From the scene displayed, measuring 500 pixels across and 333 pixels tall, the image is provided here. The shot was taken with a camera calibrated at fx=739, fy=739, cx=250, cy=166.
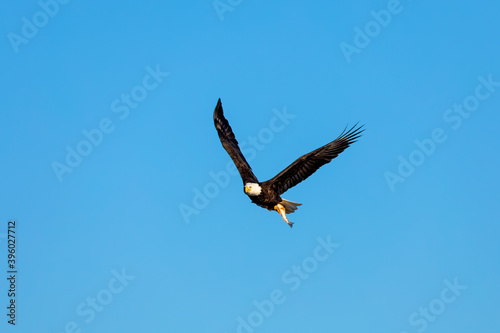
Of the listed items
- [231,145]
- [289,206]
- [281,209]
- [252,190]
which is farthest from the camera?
[231,145]

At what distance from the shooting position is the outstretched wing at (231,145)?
2170cm

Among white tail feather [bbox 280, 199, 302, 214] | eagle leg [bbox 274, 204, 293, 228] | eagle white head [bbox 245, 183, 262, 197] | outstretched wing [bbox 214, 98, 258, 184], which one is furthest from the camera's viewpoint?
outstretched wing [bbox 214, 98, 258, 184]

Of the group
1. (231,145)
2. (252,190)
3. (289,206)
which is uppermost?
(231,145)

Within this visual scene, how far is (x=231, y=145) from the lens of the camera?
2302 cm

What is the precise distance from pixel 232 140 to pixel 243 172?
6.11 ft

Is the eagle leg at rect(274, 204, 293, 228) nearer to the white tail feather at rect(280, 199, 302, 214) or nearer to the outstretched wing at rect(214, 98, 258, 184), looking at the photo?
the white tail feather at rect(280, 199, 302, 214)

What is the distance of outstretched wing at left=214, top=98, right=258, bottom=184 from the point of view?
2170 cm

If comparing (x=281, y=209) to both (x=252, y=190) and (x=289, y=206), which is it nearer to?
(x=289, y=206)

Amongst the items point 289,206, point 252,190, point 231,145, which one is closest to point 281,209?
point 289,206

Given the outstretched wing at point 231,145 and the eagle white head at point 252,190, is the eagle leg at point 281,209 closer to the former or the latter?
the eagle white head at point 252,190

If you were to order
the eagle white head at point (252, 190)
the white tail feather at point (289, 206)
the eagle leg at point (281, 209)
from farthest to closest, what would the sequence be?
the white tail feather at point (289, 206)
the eagle leg at point (281, 209)
the eagle white head at point (252, 190)

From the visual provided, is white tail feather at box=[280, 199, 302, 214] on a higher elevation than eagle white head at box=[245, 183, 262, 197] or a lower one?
lower

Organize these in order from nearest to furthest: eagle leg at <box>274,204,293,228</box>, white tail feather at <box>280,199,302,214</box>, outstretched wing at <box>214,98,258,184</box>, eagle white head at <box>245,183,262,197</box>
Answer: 1. eagle white head at <box>245,183,262,197</box>
2. eagle leg at <box>274,204,293,228</box>
3. white tail feather at <box>280,199,302,214</box>
4. outstretched wing at <box>214,98,258,184</box>

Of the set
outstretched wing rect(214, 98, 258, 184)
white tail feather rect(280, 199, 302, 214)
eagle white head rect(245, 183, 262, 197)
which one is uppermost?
outstretched wing rect(214, 98, 258, 184)
